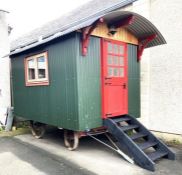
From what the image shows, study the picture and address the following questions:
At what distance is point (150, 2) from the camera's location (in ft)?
21.7

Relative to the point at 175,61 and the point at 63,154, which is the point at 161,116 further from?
the point at 63,154

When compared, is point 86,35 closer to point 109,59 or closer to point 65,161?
point 109,59

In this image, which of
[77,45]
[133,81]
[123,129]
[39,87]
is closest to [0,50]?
[39,87]

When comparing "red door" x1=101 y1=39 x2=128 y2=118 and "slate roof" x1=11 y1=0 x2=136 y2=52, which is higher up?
"slate roof" x1=11 y1=0 x2=136 y2=52

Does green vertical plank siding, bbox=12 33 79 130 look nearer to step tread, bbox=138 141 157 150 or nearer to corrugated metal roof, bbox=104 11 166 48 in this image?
corrugated metal roof, bbox=104 11 166 48

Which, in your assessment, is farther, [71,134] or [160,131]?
[160,131]

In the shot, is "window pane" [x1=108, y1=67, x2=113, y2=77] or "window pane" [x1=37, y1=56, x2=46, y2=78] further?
"window pane" [x1=37, y1=56, x2=46, y2=78]

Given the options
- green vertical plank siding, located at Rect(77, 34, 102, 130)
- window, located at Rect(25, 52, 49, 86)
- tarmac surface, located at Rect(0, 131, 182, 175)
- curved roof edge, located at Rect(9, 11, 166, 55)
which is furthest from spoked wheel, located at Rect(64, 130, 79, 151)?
curved roof edge, located at Rect(9, 11, 166, 55)

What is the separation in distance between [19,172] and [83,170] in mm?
1291

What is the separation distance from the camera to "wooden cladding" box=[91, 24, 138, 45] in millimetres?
5238

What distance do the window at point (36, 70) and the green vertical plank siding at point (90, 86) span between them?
4.63 ft

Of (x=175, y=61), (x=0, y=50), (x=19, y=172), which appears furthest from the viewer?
(x=0, y=50)

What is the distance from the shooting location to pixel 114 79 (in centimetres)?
563

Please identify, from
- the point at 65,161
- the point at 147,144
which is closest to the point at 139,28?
the point at 147,144
